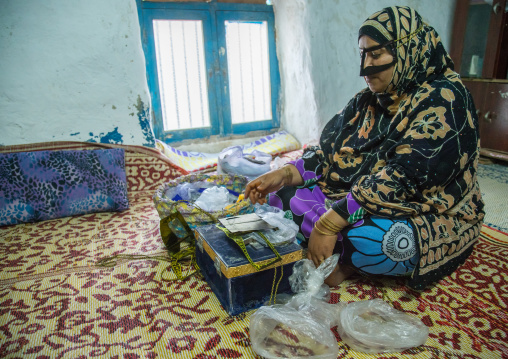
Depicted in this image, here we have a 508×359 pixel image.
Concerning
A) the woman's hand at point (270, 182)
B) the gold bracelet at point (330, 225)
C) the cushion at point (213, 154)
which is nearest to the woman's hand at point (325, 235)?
the gold bracelet at point (330, 225)

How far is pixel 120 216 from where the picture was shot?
2.13 meters

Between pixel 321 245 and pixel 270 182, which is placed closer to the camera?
pixel 321 245

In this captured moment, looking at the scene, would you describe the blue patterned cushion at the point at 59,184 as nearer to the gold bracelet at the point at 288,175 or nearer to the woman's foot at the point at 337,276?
the gold bracelet at the point at 288,175

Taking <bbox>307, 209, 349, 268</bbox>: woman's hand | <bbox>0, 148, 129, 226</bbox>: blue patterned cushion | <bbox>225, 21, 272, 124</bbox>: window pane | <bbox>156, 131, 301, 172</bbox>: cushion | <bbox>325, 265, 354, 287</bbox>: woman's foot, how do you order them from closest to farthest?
<bbox>307, 209, 349, 268</bbox>: woman's hand < <bbox>325, 265, 354, 287</bbox>: woman's foot < <bbox>0, 148, 129, 226</bbox>: blue patterned cushion < <bbox>156, 131, 301, 172</bbox>: cushion < <bbox>225, 21, 272, 124</bbox>: window pane

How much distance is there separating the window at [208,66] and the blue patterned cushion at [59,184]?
777mm

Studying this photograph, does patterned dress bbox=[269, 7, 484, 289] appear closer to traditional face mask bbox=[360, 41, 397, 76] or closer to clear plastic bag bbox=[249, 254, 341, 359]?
traditional face mask bbox=[360, 41, 397, 76]

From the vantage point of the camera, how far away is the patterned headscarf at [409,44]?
123 cm

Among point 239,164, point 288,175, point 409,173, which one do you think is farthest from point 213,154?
point 409,173

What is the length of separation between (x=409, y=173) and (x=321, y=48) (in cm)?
205

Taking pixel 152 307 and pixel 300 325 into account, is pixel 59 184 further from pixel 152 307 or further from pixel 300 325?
pixel 300 325

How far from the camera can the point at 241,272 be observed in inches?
44.1

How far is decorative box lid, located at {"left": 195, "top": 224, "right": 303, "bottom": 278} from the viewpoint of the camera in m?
1.12

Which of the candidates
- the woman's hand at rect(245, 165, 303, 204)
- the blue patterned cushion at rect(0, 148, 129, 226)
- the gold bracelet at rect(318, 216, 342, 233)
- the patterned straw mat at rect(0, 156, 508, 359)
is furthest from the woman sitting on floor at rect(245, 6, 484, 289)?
the blue patterned cushion at rect(0, 148, 129, 226)

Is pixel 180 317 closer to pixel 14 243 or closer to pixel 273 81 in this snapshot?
pixel 14 243
